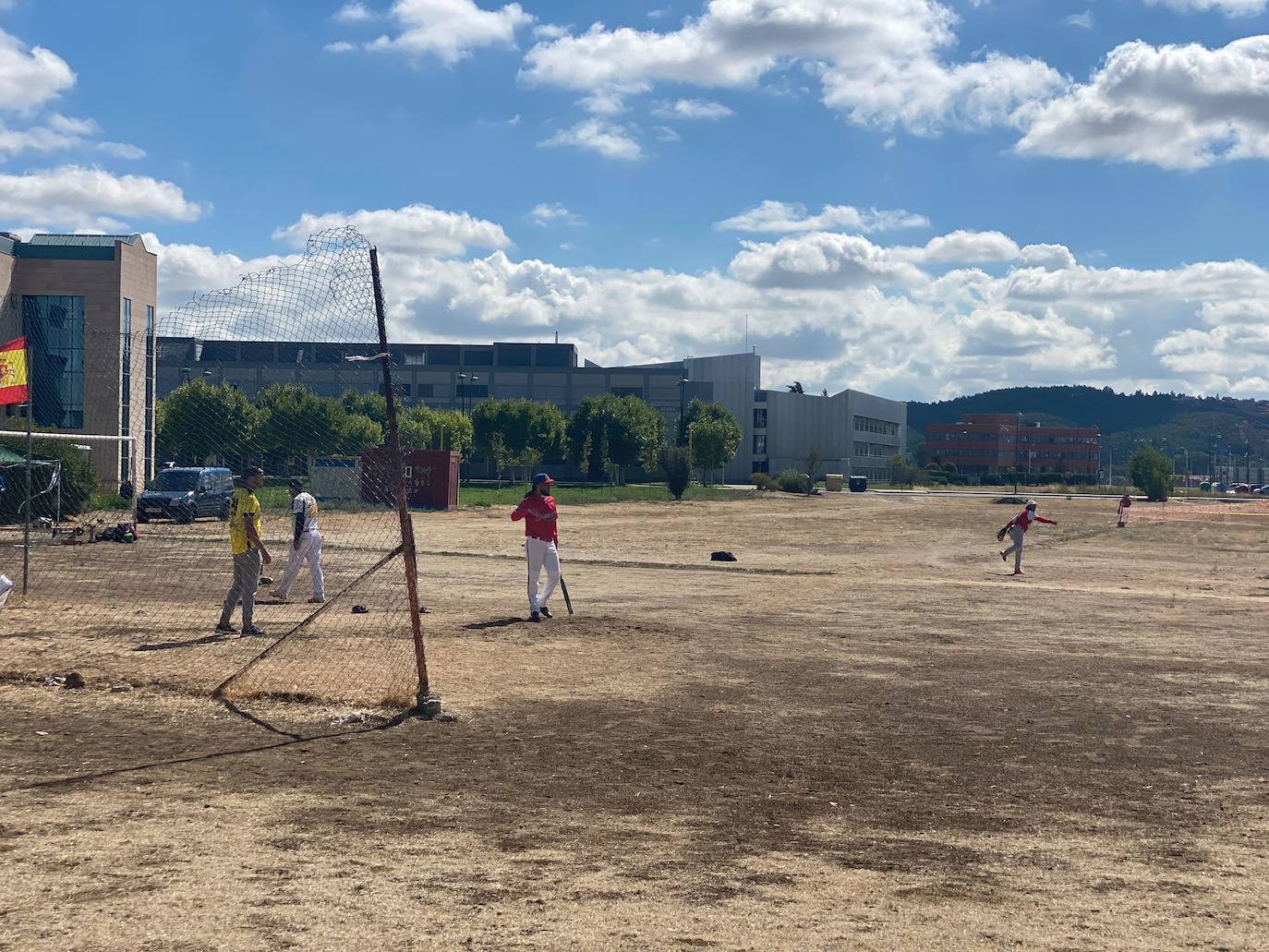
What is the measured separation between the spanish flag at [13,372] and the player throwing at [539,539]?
759 centimetres

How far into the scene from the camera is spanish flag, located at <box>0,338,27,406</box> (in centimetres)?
1750

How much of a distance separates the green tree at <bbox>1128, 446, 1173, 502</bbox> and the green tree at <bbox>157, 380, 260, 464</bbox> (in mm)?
90832

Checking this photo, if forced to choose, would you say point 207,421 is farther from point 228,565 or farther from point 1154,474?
point 1154,474

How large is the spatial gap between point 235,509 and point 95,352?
4.27 meters

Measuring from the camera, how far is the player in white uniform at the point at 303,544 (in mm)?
17812

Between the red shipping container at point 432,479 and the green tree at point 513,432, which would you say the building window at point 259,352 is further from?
the green tree at point 513,432

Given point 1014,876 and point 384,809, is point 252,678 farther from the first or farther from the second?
point 1014,876

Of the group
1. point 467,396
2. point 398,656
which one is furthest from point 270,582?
point 467,396

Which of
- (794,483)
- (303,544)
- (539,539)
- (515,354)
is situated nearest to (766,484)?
(794,483)

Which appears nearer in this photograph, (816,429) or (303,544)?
(303,544)

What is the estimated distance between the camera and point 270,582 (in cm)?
2016

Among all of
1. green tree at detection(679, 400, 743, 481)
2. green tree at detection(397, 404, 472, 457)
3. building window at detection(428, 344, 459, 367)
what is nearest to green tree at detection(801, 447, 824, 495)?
green tree at detection(679, 400, 743, 481)

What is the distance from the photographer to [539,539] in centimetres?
1634

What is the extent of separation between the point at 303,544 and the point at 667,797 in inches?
459
